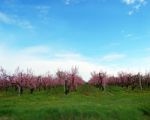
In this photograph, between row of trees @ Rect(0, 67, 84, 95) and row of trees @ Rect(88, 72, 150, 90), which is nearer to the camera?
row of trees @ Rect(0, 67, 84, 95)

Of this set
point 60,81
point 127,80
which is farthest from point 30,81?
point 127,80

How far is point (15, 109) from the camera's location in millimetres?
38281

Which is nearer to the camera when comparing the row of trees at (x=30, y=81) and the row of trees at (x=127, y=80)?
the row of trees at (x=30, y=81)

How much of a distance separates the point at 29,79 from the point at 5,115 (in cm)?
4864

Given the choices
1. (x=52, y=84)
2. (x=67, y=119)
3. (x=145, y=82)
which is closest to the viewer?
(x=67, y=119)

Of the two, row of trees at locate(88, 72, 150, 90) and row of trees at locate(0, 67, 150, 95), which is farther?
row of trees at locate(88, 72, 150, 90)

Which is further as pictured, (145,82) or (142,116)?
(145,82)

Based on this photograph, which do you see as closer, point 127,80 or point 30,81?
point 30,81

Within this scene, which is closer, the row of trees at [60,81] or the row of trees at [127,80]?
the row of trees at [60,81]

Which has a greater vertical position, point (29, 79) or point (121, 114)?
point (29, 79)

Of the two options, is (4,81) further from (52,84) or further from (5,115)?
(5,115)

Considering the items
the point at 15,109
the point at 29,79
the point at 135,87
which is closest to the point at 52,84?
the point at 29,79

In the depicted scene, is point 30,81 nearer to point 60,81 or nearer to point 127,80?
point 60,81

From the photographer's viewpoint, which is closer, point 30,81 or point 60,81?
point 30,81
